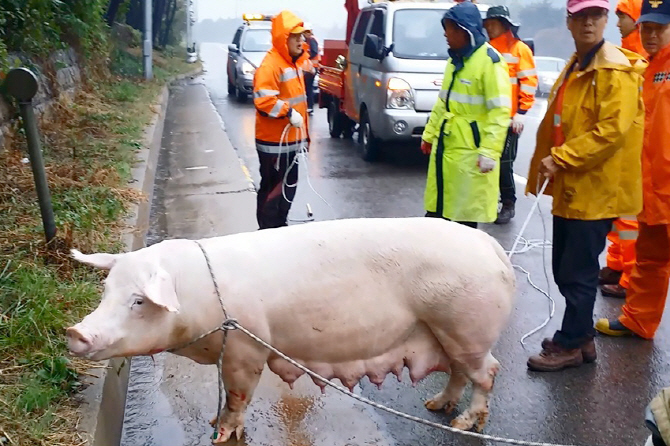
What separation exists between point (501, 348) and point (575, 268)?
2.67 feet

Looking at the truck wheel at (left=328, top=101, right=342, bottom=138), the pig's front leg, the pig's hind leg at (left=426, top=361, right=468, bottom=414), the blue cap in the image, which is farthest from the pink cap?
the truck wheel at (left=328, top=101, right=342, bottom=138)

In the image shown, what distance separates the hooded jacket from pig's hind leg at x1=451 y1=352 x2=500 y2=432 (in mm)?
1526

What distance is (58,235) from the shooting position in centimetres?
475

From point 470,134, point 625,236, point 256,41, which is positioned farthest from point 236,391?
point 256,41

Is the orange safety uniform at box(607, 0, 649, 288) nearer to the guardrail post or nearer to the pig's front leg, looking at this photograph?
the pig's front leg

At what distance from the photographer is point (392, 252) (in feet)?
10.1

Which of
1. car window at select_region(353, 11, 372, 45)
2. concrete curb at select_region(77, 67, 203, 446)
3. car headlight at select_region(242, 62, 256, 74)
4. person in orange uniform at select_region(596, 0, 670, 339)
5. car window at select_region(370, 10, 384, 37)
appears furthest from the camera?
car headlight at select_region(242, 62, 256, 74)

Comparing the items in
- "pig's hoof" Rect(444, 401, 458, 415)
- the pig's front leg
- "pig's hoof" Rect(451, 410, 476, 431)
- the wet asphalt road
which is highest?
the pig's front leg

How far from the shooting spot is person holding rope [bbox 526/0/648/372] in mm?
3600

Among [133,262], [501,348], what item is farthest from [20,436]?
[501,348]

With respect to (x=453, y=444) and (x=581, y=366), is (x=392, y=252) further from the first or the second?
(x=581, y=366)

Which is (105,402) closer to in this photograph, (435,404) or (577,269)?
(435,404)

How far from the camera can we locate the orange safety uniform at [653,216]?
4113 mm

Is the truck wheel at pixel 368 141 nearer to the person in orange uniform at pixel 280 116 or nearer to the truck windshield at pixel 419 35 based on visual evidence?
the truck windshield at pixel 419 35
